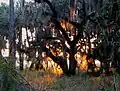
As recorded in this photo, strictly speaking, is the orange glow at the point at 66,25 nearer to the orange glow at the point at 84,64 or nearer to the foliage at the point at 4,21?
the orange glow at the point at 84,64

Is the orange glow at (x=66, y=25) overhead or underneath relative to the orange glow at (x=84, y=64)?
overhead

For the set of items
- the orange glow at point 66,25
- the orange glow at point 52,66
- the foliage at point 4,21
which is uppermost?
the foliage at point 4,21

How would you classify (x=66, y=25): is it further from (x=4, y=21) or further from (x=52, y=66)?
(x=4, y=21)

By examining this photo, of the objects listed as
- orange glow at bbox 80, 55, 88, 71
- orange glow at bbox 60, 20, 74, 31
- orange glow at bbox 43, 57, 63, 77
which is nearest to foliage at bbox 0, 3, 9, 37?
orange glow at bbox 43, 57, 63, 77

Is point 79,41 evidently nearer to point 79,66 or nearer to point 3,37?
point 79,66

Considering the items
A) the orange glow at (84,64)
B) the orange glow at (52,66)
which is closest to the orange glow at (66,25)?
the orange glow at (84,64)

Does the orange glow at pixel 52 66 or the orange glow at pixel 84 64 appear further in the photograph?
the orange glow at pixel 52 66

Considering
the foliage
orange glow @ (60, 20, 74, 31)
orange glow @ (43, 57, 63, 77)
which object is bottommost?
orange glow @ (43, 57, 63, 77)

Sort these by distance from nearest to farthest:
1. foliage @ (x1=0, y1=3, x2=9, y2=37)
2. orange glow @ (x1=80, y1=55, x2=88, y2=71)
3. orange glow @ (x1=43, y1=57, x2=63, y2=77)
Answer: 1. orange glow @ (x1=80, y1=55, x2=88, y2=71)
2. orange glow @ (x1=43, y1=57, x2=63, y2=77)
3. foliage @ (x1=0, y1=3, x2=9, y2=37)

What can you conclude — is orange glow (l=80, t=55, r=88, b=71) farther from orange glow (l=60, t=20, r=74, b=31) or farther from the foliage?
the foliage

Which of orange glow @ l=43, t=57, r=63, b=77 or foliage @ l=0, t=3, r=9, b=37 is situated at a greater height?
foliage @ l=0, t=3, r=9, b=37

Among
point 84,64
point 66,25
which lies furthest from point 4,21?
point 84,64

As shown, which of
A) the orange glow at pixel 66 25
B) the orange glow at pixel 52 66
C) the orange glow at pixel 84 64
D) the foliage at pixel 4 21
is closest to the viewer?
the orange glow at pixel 66 25

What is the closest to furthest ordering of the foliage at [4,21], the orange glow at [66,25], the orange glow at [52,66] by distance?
the orange glow at [66,25]
the orange glow at [52,66]
the foliage at [4,21]
